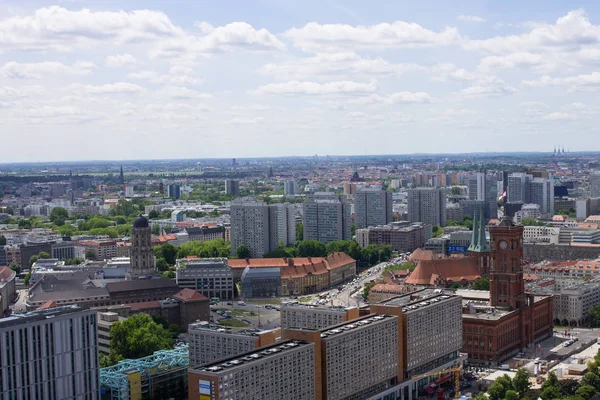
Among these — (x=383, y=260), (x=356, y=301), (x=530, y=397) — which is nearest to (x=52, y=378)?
(x=530, y=397)

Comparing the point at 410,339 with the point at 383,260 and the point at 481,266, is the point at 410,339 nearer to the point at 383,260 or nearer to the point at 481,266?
the point at 481,266

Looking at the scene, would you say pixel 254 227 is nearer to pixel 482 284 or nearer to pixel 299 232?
pixel 299 232

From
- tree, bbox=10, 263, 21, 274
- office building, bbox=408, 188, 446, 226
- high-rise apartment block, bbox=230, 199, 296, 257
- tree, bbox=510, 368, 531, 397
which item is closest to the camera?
tree, bbox=510, 368, 531, 397

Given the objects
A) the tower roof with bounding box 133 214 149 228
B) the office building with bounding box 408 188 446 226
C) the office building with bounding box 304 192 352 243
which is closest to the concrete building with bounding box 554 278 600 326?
the tower roof with bounding box 133 214 149 228

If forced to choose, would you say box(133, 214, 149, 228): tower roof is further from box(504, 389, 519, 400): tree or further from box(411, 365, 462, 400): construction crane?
box(504, 389, 519, 400): tree

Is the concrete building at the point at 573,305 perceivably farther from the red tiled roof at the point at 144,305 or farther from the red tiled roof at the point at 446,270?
the red tiled roof at the point at 144,305

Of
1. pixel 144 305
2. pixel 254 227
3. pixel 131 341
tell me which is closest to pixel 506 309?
pixel 131 341
